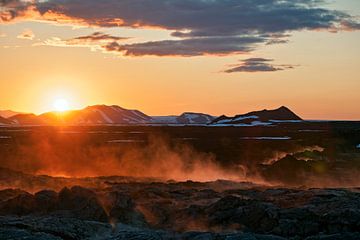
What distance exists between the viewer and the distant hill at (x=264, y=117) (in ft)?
551

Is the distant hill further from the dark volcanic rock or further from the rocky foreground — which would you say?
the dark volcanic rock

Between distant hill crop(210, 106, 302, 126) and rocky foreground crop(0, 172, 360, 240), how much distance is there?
147m

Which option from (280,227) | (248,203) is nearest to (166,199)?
(248,203)

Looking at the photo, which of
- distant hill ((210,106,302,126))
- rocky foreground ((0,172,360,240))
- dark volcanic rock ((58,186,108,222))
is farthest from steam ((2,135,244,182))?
distant hill ((210,106,302,126))

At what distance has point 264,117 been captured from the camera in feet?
582

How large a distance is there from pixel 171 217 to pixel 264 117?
535 feet

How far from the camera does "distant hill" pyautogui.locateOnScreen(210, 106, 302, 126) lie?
168 meters

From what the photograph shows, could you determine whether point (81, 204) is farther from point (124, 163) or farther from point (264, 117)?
point (264, 117)

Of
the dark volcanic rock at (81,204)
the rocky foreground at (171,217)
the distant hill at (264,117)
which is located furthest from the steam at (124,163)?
the distant hill at (264,117)

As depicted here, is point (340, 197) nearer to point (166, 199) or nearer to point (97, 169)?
point (166, 199)

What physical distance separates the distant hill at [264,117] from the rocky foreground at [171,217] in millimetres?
146644

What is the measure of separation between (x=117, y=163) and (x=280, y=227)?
29367 mm

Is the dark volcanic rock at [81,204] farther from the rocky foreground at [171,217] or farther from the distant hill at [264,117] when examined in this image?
the distant hill at [264,117]

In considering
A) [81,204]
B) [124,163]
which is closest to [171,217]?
[81,204]
